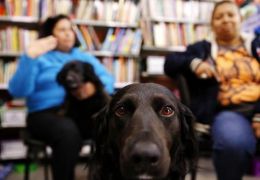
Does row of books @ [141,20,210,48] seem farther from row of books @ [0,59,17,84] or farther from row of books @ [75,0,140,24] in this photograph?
row of books @ [0,59,17,84]

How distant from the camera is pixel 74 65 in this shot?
6.80ft

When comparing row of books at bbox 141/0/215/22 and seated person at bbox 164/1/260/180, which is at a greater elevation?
row of books at bbox 141/0/215/22

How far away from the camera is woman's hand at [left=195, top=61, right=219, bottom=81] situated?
1634 mm

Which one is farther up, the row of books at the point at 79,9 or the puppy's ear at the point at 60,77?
the row of books at the point at 79,9

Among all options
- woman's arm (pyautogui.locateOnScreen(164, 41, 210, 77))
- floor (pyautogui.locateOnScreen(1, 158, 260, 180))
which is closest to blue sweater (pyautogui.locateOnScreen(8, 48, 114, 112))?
woman's arm (pyautogui.locateOnScreen(164, 41, 210, 77))

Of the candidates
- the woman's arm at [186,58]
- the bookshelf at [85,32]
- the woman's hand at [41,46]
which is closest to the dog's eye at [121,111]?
the woman's arm at [186,58]

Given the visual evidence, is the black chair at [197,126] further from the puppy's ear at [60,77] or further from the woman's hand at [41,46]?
the woman's hand at [41,46]

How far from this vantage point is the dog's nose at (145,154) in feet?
2.75

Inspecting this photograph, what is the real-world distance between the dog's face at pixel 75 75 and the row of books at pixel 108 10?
41.2 inches

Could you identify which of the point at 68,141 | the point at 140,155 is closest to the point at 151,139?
the point at 140,155

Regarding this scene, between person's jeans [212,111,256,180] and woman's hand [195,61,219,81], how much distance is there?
23 cm

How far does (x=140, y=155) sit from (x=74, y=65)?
132 centimetres

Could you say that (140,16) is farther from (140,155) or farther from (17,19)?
(140,155)

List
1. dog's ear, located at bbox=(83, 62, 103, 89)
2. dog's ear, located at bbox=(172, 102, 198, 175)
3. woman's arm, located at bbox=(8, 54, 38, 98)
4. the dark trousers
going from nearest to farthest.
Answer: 1. dog's ear, located at bbox=(172, 102, 198, 175)
2. the dark trousers
3. woman's arm, located at bbox=(8, 54, 38, 98)
4. dog's ear, located at bbox=(83, 62, 103, 89)
